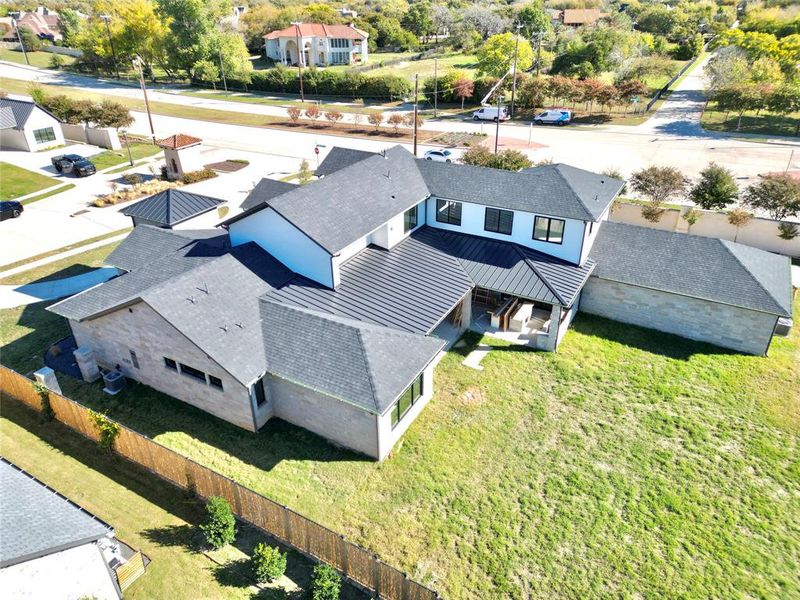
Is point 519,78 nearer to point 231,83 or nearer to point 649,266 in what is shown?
A: point 231,83

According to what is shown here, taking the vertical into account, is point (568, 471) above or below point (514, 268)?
below

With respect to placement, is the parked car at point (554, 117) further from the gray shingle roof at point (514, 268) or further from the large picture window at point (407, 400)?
the large picture window at point (407, 400)

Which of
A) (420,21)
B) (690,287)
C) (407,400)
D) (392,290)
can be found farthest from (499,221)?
(420,21)

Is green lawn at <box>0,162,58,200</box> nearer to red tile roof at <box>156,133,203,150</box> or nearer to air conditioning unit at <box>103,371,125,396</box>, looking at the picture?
red tile roof at <box>156,133,203,150</box>

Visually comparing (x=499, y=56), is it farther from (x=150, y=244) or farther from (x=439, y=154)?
(x=150, y=244)

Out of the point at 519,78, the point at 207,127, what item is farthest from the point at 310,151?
the point at 519,78

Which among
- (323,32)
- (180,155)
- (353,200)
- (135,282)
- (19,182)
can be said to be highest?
(323,32)

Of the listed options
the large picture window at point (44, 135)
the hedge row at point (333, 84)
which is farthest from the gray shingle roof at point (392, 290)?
the hedge row at point (333, 84)
